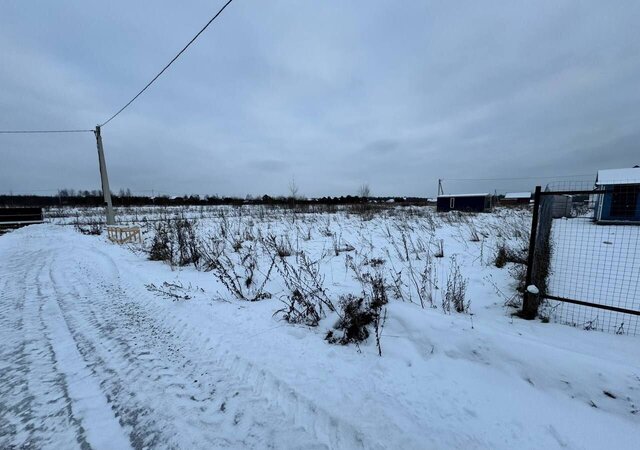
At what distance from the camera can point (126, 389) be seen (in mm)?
2371

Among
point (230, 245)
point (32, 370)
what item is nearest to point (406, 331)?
point (32, 370)

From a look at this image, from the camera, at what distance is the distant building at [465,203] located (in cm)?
3981

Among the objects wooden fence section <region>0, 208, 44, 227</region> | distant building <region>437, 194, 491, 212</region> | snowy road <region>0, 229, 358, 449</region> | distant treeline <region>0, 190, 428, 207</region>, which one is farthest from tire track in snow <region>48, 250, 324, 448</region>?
distant building <region>437, 194, 491, 212</region>

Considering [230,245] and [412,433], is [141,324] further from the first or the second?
[230,245]

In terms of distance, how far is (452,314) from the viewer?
374 cm

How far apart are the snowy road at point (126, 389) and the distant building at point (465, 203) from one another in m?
40.6

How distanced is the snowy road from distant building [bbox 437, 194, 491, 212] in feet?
133

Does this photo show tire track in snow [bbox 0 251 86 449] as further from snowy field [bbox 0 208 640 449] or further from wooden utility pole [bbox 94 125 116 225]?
wooden utility pole [bbox 94 125 116 225]

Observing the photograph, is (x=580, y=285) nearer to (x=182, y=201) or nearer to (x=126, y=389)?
(x=126, y=389)

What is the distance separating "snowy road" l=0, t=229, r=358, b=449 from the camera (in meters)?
1.94

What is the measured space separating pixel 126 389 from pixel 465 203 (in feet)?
149

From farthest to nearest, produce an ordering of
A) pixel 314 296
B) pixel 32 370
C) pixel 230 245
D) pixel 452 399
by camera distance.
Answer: pixel 230 245 → pixel 314 296 → pixel 32 370 → pixel 452 399

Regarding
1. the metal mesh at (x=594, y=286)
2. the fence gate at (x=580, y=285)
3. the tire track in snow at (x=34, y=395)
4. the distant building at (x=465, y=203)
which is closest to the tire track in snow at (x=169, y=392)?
the tire track in snow at (x=34, y=395)

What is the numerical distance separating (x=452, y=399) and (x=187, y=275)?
5506mm
